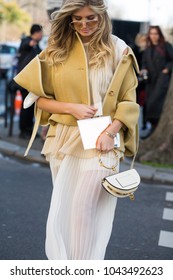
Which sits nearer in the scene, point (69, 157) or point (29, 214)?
point (69, 157)

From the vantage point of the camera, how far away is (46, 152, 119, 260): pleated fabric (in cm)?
394

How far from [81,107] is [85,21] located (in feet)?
1.61

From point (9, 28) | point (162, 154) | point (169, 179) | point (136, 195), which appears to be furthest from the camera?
point (9, 28)

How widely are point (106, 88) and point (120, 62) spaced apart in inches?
6.7

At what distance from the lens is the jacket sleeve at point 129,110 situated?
12.9ft

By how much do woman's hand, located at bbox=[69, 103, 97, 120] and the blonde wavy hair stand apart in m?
0.26

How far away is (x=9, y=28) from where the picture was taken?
81000 millimetres

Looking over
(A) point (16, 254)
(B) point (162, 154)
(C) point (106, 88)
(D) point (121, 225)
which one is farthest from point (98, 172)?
(B) point (162, 154)

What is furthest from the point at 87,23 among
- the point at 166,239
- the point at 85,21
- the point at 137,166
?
the point at 137,166

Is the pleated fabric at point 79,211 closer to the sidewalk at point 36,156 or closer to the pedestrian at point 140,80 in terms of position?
the sidewalk at point 36,156

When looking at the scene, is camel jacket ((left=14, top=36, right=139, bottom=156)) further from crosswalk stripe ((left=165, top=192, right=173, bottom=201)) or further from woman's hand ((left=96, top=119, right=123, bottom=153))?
crosswalk stripe ((left=165, top=192, right=173, bottom=201))

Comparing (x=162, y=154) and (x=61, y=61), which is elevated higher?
(x=61, y=61)

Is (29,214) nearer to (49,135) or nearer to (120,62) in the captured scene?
(49,135)

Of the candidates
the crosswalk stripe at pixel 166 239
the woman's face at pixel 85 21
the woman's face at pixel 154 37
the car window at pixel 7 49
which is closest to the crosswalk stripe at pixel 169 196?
the crosswalk stripe at pixel 166 239
